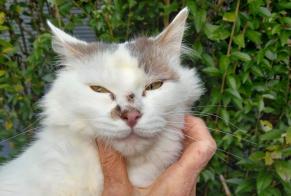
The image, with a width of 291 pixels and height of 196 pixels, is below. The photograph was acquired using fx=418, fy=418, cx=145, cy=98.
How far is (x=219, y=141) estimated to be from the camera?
1.80m

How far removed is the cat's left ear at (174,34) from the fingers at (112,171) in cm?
39

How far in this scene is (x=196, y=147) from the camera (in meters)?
1.33

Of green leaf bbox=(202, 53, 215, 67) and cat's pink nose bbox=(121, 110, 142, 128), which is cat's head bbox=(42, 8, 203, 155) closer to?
cat's pink nose bbox=(121, 110, 142, 128)

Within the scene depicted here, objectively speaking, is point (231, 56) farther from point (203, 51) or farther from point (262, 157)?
point (262, 157)

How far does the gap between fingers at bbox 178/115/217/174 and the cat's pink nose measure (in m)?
0.28

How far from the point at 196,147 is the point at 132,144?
0.81 feet

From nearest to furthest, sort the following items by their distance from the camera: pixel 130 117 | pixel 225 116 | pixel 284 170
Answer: pixel 130 117, pixel 284 170, pixel 225 116

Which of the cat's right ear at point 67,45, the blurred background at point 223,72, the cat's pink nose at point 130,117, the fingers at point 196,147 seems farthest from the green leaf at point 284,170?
the cat's right ear at point 67,45

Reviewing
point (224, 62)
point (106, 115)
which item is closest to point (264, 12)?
point (224, 62)

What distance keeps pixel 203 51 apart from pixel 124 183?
78cm

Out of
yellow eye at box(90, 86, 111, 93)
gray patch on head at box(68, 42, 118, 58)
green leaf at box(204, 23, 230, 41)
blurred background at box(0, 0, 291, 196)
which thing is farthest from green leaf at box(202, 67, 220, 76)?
yellow eye at box(90, 86, 111, 93)

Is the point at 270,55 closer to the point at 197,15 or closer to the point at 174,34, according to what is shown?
the point at 197,15

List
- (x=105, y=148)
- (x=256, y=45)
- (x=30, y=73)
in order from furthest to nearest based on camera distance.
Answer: (x=30, y=73) → (x=256, y=45) → (x=105, y=148)

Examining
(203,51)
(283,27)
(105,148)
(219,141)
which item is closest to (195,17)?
(203,51)
